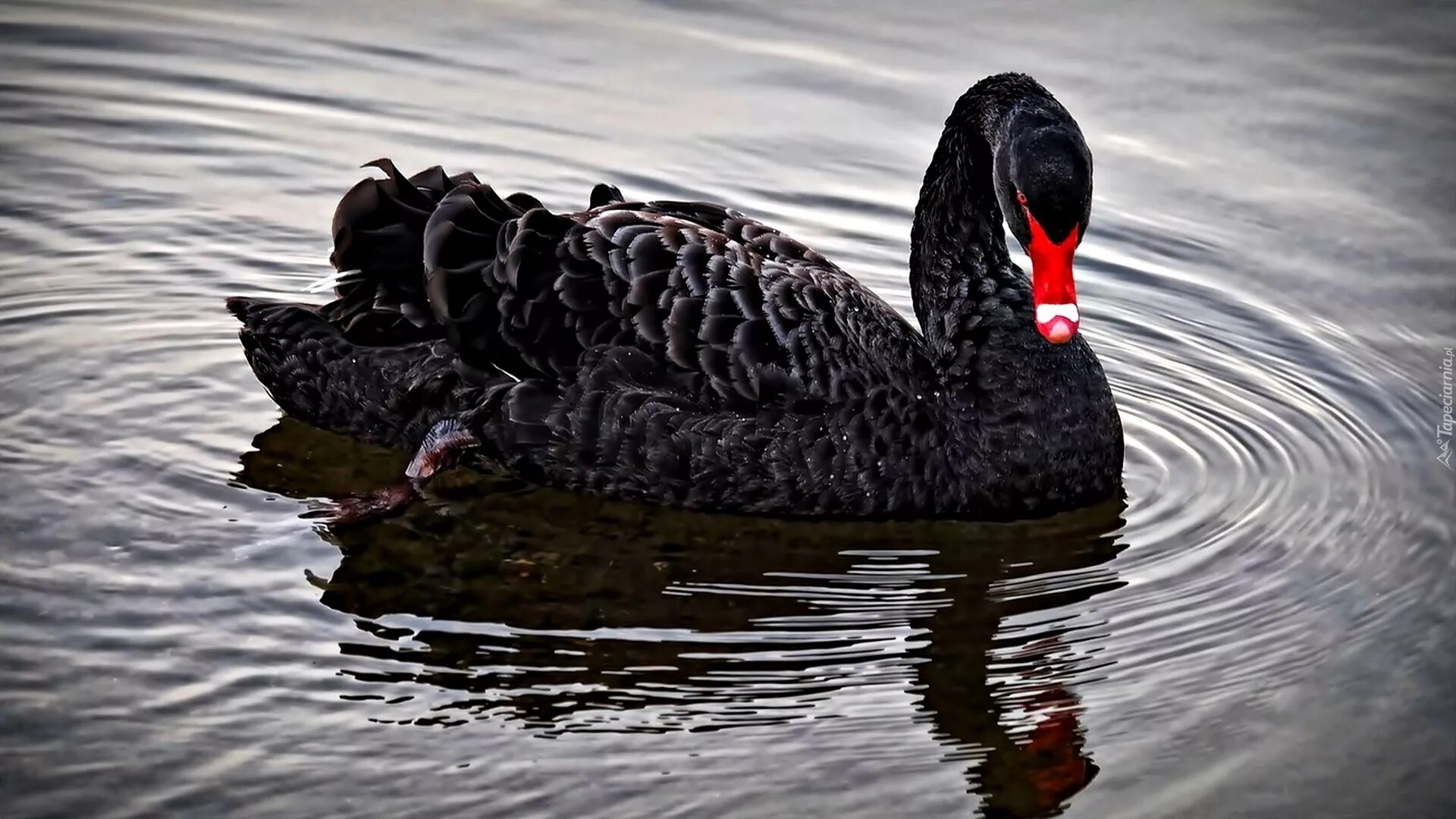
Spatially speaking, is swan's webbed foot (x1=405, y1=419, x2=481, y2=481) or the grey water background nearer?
the grey water background

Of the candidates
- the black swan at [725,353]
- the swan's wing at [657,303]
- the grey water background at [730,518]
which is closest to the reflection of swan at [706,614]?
the grey water background at [730,518]

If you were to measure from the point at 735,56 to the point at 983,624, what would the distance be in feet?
16.2

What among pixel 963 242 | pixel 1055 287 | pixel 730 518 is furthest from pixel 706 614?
pixel 963 242

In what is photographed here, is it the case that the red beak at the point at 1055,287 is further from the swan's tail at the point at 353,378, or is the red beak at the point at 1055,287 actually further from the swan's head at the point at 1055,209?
the swan's tail at the point at 353,378

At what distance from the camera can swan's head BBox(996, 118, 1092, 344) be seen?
5.97 metres

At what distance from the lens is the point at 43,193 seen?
843 centimetres

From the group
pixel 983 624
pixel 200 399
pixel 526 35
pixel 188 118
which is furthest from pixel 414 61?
pixel 983 624

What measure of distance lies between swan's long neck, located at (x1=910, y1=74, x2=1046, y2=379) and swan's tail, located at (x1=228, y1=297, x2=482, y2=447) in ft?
5.25

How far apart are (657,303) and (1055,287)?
128 cm

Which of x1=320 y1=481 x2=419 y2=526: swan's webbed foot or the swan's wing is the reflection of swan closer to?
x1=320 y1=481 x2=419 y2=526: swan's webbed foot

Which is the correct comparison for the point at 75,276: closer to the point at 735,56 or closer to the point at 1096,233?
the point at 735,56

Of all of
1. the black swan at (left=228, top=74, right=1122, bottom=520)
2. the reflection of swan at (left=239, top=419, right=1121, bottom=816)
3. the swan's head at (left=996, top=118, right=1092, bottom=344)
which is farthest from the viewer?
the black swan at (left=228, top=74, right=1122, bottom=520)

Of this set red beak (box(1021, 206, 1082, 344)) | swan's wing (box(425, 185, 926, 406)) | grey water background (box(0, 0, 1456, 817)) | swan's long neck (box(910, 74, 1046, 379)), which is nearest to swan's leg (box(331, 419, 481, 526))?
grey water background (box(0, 0, 1456, 817))

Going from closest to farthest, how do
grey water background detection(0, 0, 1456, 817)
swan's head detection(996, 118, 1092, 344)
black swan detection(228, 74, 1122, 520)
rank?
1. grey water background detection(0, 0, 1456, 817)
2. swan's head detection(996, 118, 1092, 344)
3. black swan detection(228, 74, 1122, 520)
